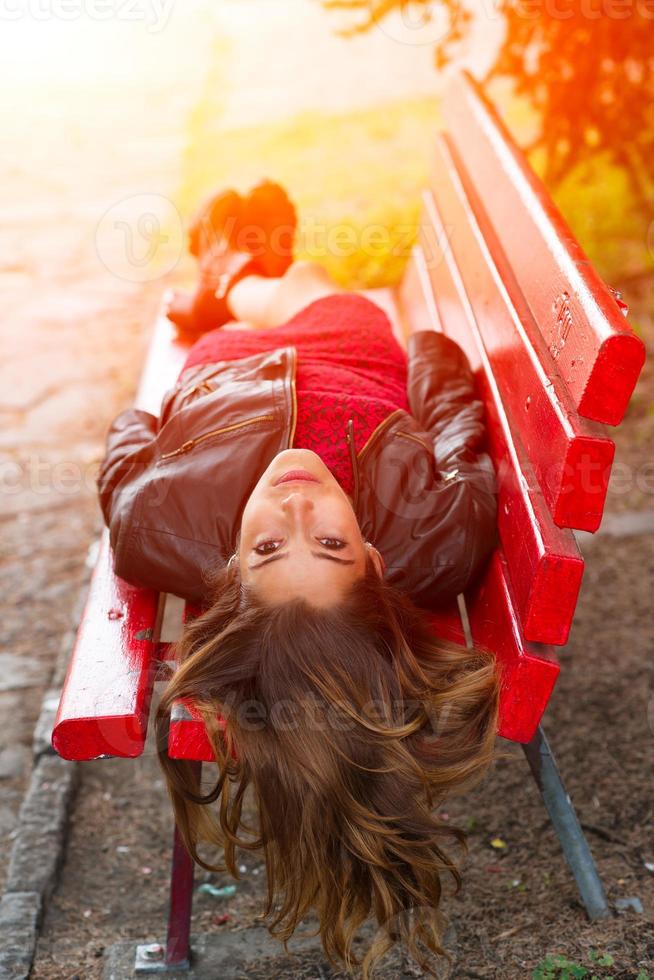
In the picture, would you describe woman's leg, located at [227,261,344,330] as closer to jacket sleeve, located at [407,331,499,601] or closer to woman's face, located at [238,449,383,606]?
jacket sleeve, located at [407,331,499,601]

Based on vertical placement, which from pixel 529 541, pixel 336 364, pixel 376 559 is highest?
pixel 336 364

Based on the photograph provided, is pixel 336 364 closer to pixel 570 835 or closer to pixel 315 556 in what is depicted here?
pixel 315 556

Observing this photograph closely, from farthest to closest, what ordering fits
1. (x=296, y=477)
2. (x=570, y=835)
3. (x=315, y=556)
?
(x=570, y=835) < (x=296, y=477) < (x=315, y=556)

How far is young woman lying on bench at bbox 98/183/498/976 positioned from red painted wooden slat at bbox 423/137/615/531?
7.7 inches

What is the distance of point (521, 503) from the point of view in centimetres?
216

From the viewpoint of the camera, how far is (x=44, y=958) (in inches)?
94.7

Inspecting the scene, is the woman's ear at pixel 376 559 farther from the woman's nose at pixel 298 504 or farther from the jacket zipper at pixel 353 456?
the jacket zipper at pixel 353 456

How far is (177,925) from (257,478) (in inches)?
37.8

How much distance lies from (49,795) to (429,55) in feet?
24.7

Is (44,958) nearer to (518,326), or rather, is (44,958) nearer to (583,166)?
(518,326)

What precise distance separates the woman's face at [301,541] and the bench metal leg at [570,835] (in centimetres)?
56

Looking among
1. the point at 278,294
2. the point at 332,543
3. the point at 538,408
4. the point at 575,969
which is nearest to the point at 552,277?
the point at 538,408

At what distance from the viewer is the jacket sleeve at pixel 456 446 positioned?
2348 millimetres

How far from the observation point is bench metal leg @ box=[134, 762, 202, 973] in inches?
89.2
